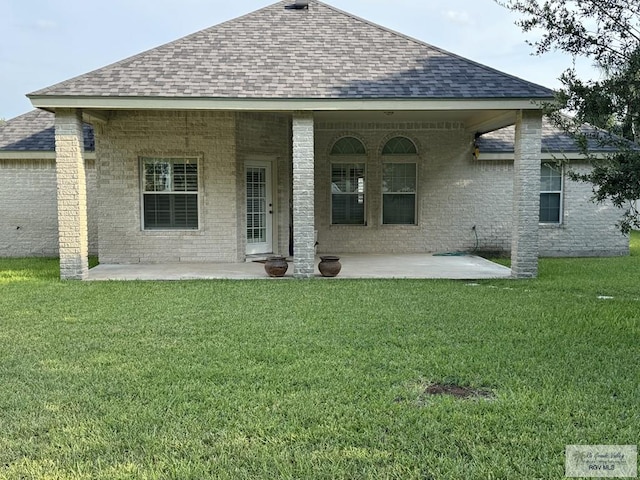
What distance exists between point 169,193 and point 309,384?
8796 millimetres

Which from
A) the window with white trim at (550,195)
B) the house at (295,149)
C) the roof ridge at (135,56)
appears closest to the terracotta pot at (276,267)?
the house at (295,149)

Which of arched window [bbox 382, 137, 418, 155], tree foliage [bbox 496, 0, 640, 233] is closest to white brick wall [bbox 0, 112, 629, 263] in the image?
arched window [bbox 382, 137, 418, 155]

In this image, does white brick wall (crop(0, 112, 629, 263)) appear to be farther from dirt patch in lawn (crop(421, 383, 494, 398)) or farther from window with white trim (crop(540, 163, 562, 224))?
dirt patch in lawn (crop(421, 383, 494, 398))

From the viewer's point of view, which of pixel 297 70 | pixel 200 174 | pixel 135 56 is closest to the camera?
pixel 297 70

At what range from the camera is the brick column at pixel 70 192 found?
9.83m

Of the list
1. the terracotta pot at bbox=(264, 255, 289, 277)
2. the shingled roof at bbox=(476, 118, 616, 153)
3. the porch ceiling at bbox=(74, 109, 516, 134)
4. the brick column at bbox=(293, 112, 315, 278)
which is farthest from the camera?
the shingled roof at bbox=(476, 118, 616, 153)

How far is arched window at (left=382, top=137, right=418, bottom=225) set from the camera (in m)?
14.4

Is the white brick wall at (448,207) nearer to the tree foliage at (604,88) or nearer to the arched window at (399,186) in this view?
the arched window at (399,186)

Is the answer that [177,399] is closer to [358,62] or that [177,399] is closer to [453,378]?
[453,378]

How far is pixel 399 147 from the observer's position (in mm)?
14430

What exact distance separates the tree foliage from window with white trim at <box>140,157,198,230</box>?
311 inches

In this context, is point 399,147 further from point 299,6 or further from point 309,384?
point 309,384

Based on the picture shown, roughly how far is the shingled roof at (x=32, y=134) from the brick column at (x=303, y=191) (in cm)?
610

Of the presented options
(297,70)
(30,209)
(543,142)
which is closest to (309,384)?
(297,70)
